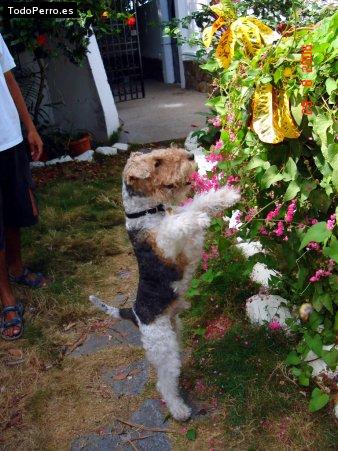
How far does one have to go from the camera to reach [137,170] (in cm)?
232

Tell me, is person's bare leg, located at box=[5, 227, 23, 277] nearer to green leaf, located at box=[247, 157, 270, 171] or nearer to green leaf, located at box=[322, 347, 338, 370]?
green leaf, located at box=[247, 157, 270, 171]

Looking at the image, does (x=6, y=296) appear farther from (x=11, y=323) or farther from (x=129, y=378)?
(x=129, y=378)

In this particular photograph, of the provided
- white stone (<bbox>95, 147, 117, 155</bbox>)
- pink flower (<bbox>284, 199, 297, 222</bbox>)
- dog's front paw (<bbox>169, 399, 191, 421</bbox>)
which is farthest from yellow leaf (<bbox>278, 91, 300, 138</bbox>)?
white stone (<bbox>95, 147, 117, 155</bbox>)

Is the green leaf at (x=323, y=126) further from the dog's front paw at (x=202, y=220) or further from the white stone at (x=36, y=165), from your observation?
the white stone at (x=36, y=165)

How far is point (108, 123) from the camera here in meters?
7.19

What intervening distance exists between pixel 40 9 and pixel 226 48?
379 centimetres

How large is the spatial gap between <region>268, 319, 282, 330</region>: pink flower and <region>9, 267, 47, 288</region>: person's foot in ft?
6.40

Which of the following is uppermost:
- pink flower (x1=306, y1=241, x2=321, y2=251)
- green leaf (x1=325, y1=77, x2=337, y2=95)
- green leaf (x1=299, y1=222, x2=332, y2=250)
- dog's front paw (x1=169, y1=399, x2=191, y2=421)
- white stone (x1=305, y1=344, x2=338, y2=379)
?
green leaf (x1=325, y1=77, x2=337, y2=95)

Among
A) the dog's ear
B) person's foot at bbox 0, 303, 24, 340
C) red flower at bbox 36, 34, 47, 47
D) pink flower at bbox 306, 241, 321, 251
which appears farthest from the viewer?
red flower at bbox 36, 34, 47, 47

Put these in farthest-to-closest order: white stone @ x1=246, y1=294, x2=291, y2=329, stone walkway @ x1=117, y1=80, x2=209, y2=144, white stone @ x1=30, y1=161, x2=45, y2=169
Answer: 1. stone walkway @ x1=117, y1=80, x2=209, y2=144
2. white stone @ x1=30, y1=161, x2=45, y2=169
3. white stone @ x1=246, y1=294, x2=291, y2=329

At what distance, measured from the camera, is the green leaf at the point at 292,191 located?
1.99 meters

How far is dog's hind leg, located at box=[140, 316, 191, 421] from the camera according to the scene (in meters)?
2.36

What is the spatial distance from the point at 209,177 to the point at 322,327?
3.31ft

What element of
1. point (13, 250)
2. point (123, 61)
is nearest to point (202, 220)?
point (13, 250)
